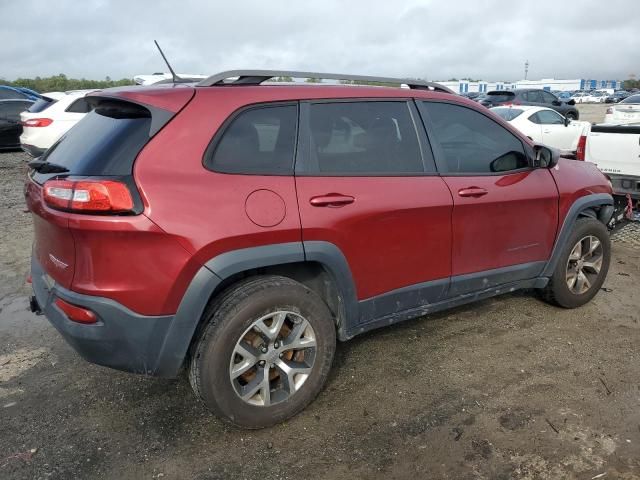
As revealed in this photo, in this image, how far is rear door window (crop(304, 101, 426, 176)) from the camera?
291 cm

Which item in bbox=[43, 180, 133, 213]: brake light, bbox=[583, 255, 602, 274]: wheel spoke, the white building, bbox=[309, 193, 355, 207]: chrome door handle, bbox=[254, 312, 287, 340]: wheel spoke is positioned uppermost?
bbox=[43, 180, 133, 213]: brake light

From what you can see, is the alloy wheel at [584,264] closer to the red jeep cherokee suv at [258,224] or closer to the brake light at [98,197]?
the red jeep cherokee suv at [258,224]

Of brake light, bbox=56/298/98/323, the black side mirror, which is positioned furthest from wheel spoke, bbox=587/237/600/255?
brake light, bbox=56/298/98/323

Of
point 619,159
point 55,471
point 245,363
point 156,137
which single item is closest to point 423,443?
point 245,363

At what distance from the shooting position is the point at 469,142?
357 cm

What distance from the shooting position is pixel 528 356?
3.61 meters

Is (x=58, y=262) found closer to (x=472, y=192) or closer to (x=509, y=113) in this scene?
(x=472, y=192)

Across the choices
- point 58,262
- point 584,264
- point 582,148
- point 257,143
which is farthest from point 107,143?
point 582,148

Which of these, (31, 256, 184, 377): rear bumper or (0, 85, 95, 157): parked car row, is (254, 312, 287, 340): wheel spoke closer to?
(31, 256, 184, 377): rear bumper

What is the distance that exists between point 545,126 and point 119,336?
12.0 meters

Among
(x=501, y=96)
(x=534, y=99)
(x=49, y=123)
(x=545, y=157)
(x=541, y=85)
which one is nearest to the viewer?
(x=545, y=157)

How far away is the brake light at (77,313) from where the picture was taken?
2.44m

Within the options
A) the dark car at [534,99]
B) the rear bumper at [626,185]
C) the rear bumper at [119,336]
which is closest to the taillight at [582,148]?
the rear bumper at [626,185]

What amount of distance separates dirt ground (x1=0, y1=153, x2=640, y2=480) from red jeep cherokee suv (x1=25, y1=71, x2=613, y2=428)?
0.99ft
